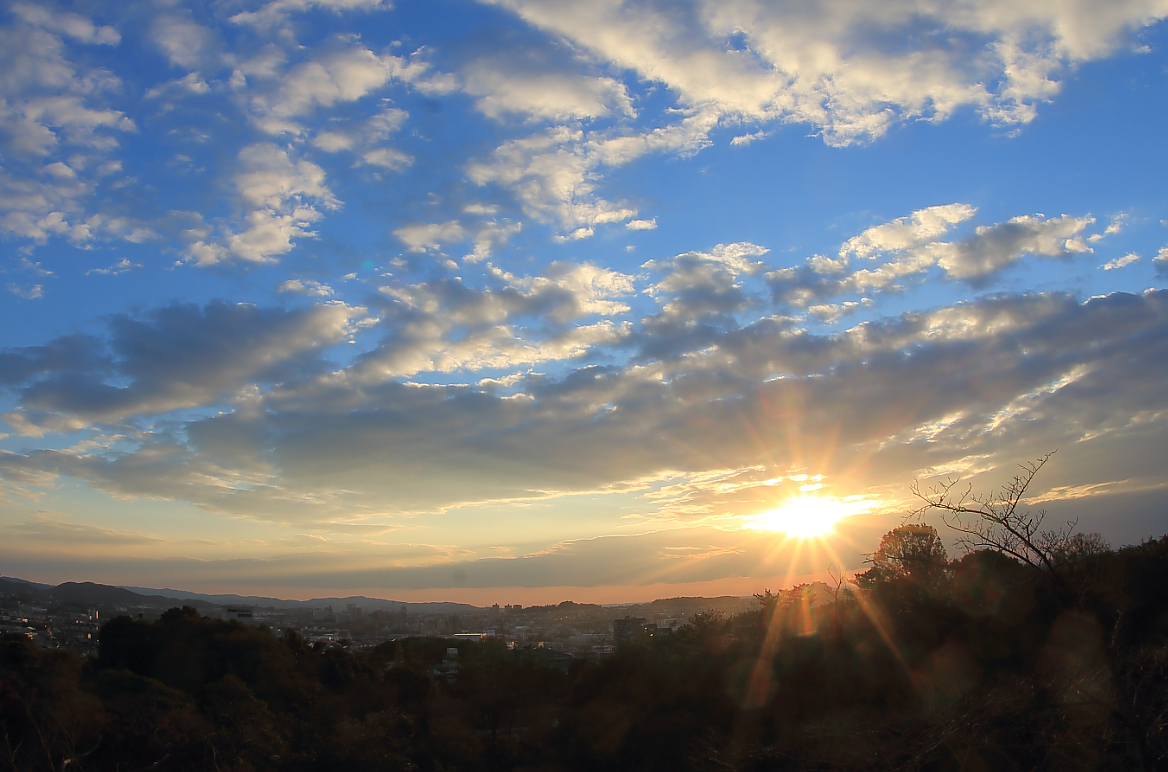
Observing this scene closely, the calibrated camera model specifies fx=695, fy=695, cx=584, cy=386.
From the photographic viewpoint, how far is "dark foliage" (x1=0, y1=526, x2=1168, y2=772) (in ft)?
64.7

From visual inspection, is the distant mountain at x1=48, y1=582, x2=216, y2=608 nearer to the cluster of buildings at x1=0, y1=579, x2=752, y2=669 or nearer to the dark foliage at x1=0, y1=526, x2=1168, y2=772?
the cluster of buildings at x1=0, y1=579, x2=752, y2=669

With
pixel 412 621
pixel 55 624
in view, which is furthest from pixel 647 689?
pixel 412 621

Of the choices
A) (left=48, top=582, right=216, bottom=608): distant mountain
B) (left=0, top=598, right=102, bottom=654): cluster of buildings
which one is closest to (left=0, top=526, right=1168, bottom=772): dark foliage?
(left=0, top=598, right=102, bottom=654): cluster of buildings

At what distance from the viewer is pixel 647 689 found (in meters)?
28.5

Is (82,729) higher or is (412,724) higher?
(82,729)

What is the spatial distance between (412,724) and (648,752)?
10316mm

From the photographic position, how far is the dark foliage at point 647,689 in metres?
19.7

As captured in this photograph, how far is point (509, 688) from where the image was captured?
3553 centimetres


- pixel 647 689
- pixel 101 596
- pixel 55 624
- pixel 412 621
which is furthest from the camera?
pixel 412 621

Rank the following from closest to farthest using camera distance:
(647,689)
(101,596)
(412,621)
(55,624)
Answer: (647,689) → (55,624) → (101,596) → (412,621)

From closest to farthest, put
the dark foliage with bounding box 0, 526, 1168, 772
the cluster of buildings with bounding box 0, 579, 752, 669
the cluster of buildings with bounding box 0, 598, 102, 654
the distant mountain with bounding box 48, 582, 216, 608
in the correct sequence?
1. the dark foliage with bounding box 0, 526, 1168, 772
2. the cluster of buildings with bounding box 0, 598, 102, 654
3. the cluster of buildings with bounding box 0, 579, 752, 669
4. the distant mountain with bounding box 48, 582, 216, 608

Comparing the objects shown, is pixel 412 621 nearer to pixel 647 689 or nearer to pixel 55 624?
pixel 55 624

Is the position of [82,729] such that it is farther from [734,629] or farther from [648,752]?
[734,629]

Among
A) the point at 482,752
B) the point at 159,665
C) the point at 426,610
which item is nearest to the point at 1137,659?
the point at 482,752
